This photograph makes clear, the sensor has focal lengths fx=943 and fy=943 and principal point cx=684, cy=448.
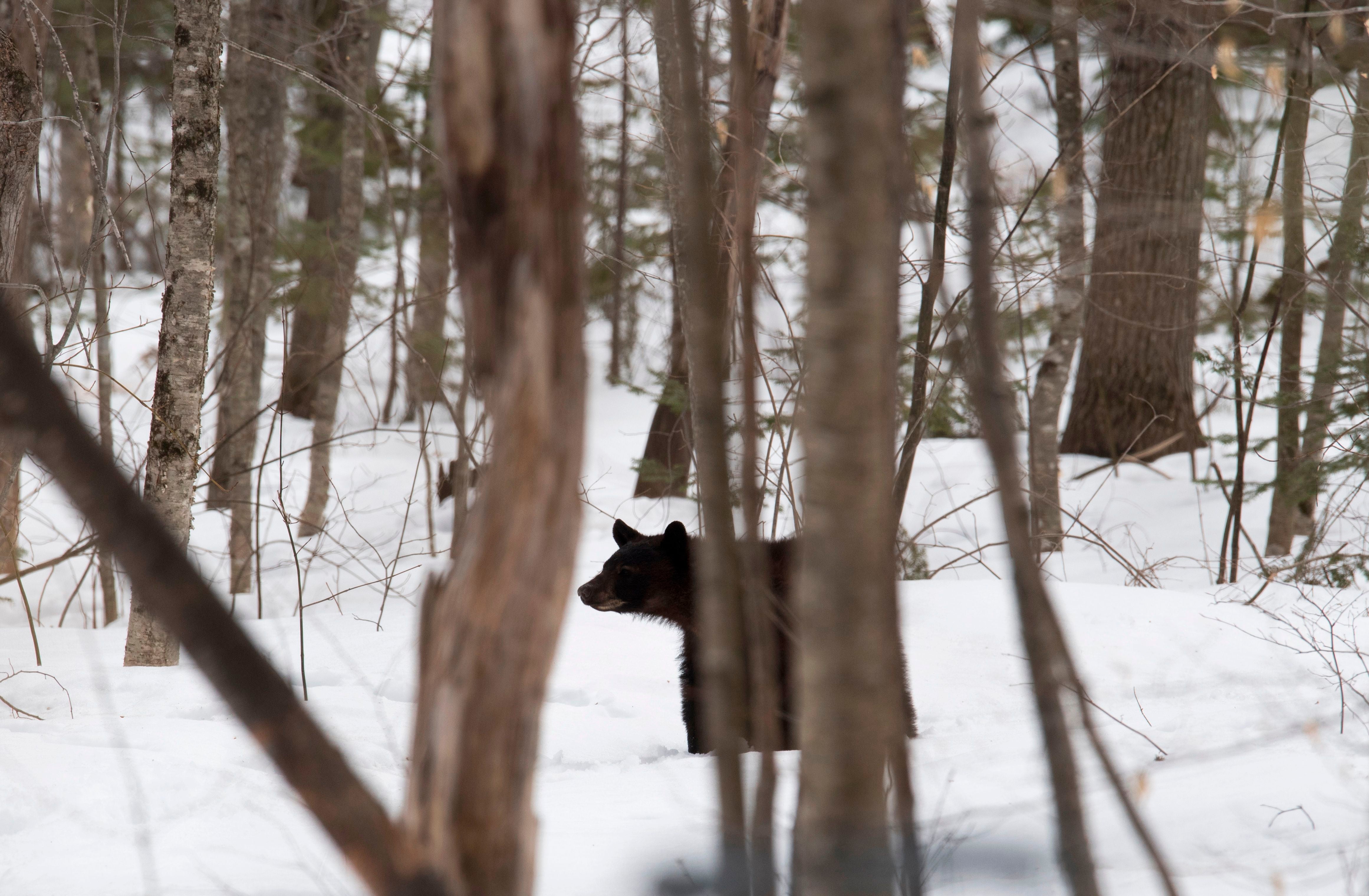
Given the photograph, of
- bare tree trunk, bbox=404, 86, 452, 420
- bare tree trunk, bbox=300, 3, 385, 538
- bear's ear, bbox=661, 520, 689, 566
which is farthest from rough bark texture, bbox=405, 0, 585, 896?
bare tree trunk, bbox=404, 86, 452, 420

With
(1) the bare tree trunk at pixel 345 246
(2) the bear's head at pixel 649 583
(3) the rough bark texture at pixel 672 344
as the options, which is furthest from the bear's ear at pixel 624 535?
(1) the bare tree trunk at pixel 345 246

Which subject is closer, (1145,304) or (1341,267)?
(1341,267)

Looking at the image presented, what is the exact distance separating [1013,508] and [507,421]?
627 millimetres

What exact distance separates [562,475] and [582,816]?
6.41ft

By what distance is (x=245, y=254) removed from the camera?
8.72 metres

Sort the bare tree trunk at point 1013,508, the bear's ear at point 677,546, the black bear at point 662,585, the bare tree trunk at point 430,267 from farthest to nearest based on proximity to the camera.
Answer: the bare tree trunk at point 430,267
the bear's ear at point 677,546
the black bear at point 662,585
the bare tree trunk at point 1013,508

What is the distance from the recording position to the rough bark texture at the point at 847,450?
1.01 m

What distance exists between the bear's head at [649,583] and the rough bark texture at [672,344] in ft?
1.82

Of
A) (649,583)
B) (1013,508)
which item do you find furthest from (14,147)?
(1013,508)

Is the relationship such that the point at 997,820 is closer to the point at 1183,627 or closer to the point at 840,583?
the point at 840,583

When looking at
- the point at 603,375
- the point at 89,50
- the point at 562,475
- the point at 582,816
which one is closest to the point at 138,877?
the point at 582,816

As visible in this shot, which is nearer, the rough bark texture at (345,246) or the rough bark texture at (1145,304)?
the rough bark texture at (345,246)

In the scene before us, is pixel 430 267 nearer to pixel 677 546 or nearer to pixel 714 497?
pixel 677 546

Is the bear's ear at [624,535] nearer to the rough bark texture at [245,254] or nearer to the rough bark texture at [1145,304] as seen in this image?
the rough bark texture at [245,254]
